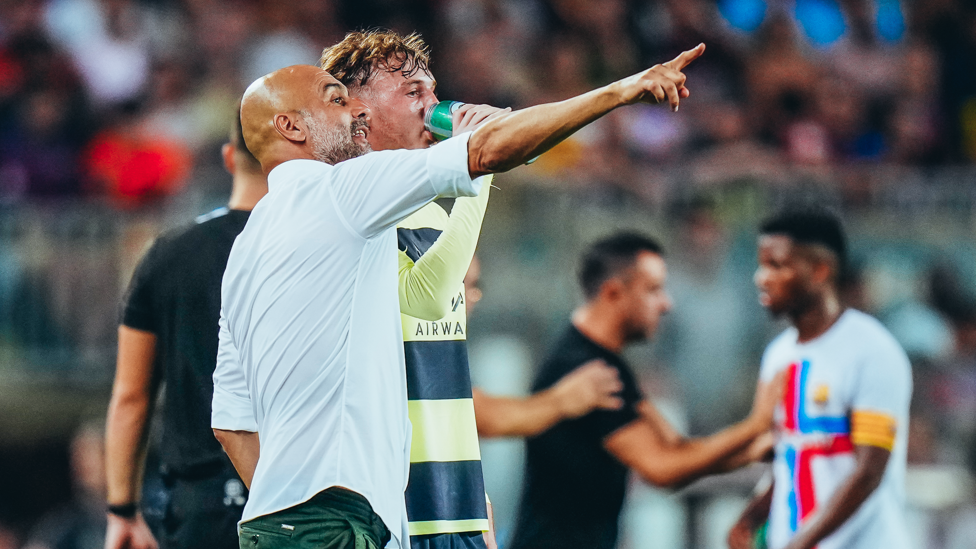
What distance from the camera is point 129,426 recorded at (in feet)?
13.8

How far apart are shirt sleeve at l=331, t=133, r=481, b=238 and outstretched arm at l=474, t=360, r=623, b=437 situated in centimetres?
237

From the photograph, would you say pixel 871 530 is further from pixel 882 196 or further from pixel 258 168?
pixel 882 196

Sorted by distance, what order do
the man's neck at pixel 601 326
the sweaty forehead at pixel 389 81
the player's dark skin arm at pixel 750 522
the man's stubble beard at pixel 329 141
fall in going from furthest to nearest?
the player's dark skin arm at pixel 750 522
the man's neck at pixel 601 326
the sweaty forehead at pixel 389 81
the man's stubble beard at pixel 329 141

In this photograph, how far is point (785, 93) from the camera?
34.0 feet

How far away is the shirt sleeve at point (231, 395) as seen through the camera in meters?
3.11

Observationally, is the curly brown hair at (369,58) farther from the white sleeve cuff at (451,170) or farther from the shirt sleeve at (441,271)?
the white sleeve cuff at (451,170)

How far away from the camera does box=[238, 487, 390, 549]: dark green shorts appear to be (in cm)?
270

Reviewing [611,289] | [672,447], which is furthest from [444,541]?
[611,289]

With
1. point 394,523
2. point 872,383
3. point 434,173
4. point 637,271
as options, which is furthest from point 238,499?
point 872,383

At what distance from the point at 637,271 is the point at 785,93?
5.32 metres

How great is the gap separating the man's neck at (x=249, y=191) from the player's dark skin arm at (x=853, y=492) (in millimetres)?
2806

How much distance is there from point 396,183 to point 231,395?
0.86 m

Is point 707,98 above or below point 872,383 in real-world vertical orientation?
above

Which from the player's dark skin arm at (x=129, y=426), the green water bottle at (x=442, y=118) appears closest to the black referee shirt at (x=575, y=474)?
the player's dark skin arm at (x=129, y=426)
